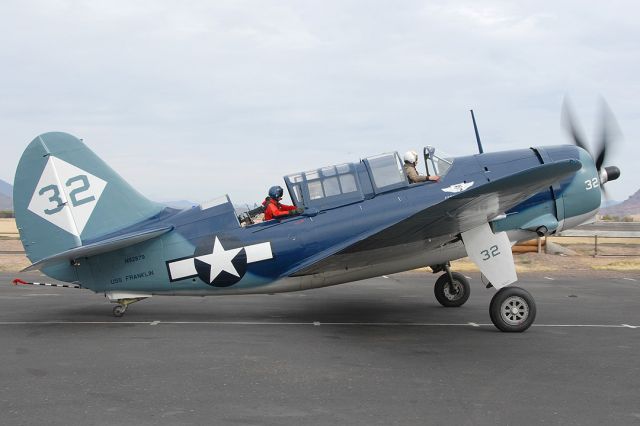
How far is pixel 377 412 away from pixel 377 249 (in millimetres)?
4329

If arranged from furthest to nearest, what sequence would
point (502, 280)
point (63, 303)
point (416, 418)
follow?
point (63, 303)
point (502, 280)
point (416, 418)

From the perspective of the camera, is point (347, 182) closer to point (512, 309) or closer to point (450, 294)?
point (512, 309)

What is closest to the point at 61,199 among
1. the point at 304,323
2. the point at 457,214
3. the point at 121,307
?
the point at 121,307

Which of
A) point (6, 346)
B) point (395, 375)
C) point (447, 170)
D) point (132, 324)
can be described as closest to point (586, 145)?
point (447, 170)

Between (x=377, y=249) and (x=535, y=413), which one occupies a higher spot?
(x=377, y=249)

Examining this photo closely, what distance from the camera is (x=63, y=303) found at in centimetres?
1224

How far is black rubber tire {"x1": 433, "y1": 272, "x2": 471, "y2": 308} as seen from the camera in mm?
11430

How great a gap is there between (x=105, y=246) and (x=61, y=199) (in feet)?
4.56

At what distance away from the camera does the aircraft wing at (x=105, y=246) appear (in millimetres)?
8398

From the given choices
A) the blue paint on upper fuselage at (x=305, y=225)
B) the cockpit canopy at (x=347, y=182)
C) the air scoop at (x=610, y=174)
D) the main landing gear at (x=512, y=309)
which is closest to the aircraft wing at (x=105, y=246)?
the blue paint on upper fuselage at (x=305, y=225)

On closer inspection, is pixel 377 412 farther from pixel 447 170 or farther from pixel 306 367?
pixel 447 170

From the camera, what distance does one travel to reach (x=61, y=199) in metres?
9.47

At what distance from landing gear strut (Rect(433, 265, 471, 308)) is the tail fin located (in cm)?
601

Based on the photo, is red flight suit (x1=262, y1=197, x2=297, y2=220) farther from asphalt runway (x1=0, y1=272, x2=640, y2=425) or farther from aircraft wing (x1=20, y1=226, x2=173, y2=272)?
asphalt runway (x1=0, y1=272, x2=640, y2=425)
